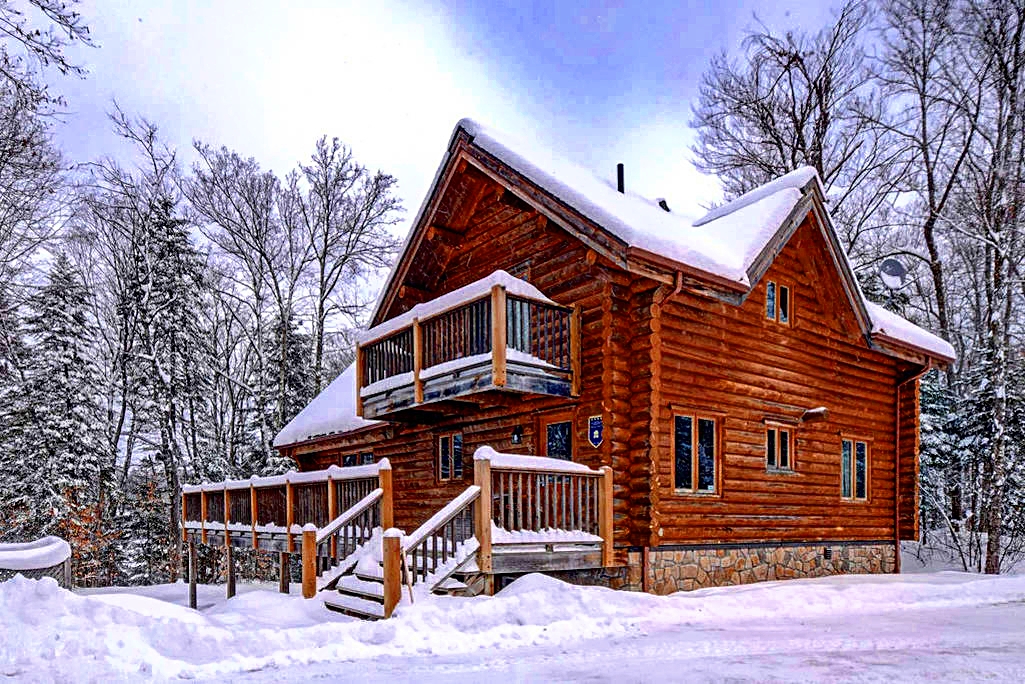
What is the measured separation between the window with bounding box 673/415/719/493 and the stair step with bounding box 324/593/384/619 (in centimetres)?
557

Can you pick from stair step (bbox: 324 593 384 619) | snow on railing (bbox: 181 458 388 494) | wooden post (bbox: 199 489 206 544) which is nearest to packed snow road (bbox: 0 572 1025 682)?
stair step (bbox: 324 593 384 619)

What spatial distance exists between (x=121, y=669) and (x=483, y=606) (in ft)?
13.0

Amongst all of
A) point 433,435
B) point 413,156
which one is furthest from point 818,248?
point 413,156

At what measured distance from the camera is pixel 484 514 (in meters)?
10.9

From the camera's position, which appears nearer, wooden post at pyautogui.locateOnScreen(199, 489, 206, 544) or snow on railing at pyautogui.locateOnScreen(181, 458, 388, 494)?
snow on railing at pyautogui.locateOnScreen(181, 458, 388, 494)

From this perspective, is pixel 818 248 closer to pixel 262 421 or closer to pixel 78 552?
pixel 262 421

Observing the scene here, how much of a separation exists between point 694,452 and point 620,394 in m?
1.81

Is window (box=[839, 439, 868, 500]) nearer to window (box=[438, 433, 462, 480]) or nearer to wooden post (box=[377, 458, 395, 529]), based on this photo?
window (box=[438, 433, 462, 480])

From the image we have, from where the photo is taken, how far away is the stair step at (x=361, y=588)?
10.5m

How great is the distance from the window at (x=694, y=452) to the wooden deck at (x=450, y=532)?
190 cm

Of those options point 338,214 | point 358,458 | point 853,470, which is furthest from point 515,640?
point 338,214

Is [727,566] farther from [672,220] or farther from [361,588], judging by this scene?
[361,588]

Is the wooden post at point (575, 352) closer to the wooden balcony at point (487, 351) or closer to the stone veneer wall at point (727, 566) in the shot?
the wooden balcony at point (487, 351)

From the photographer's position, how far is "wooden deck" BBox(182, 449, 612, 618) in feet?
34.3
